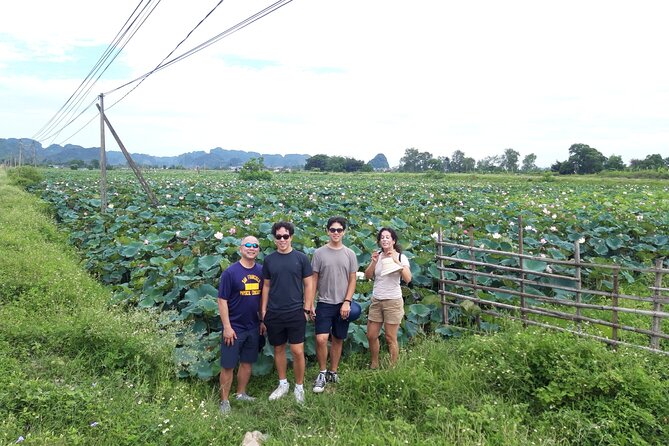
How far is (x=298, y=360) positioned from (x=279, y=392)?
38cm

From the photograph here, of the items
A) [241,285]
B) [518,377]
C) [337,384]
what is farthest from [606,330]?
[241,285]

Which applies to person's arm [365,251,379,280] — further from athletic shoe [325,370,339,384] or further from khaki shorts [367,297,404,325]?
athletic shoe [325,370,339,384]

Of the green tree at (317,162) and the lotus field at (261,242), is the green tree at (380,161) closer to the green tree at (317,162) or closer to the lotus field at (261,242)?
the green tree at (317,162)

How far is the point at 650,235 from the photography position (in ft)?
28.2

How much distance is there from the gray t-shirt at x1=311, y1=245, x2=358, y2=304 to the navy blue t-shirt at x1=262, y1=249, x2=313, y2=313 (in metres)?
0.21

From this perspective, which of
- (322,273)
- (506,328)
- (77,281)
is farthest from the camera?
(77,281)

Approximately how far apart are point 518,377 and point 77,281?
6038 mm

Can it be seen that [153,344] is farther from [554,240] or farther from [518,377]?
[554,240]

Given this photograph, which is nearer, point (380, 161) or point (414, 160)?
point (414, 160)

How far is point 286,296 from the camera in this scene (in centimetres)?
405

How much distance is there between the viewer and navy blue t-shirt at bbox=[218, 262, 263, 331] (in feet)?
13.5

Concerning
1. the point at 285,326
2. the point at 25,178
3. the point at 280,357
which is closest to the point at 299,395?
the point at 280,357

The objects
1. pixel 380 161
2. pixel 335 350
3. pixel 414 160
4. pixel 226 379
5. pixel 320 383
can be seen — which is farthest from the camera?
pixel 380 161

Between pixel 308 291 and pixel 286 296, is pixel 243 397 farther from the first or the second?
pixel 308 291
